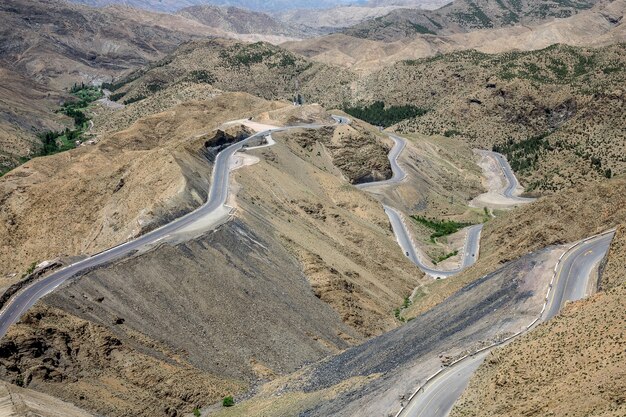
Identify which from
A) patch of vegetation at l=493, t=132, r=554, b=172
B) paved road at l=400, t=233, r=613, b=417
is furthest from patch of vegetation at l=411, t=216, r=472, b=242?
paved road at l=400, t=233, r=613, b=417

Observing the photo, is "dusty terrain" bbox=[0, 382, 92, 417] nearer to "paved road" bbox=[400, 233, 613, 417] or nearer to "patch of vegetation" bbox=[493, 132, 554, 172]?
"paved road" bbox=[400, 233, 613, 417]

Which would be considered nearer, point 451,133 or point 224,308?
point 224,308

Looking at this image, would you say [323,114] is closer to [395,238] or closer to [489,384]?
[395,238]

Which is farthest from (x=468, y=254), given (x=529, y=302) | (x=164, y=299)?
(x=164, y=299)

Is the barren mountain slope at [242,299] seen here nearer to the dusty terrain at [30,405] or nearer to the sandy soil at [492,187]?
the dusty terrain at [30,405]

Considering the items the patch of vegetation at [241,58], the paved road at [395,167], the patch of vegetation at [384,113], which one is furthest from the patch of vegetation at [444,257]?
the patch of vegetation at [241,58]

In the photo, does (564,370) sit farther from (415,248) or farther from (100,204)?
(100,204)

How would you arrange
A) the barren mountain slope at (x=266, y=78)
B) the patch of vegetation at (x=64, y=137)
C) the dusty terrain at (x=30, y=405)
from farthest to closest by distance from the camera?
the barren mountain slope at (x=266, y=78)
the patch of vegetation at (x=64, y=137)
the dusty terrain at (x=30, y=405)

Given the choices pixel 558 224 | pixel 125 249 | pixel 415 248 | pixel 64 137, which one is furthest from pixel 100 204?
pixel 64 137
